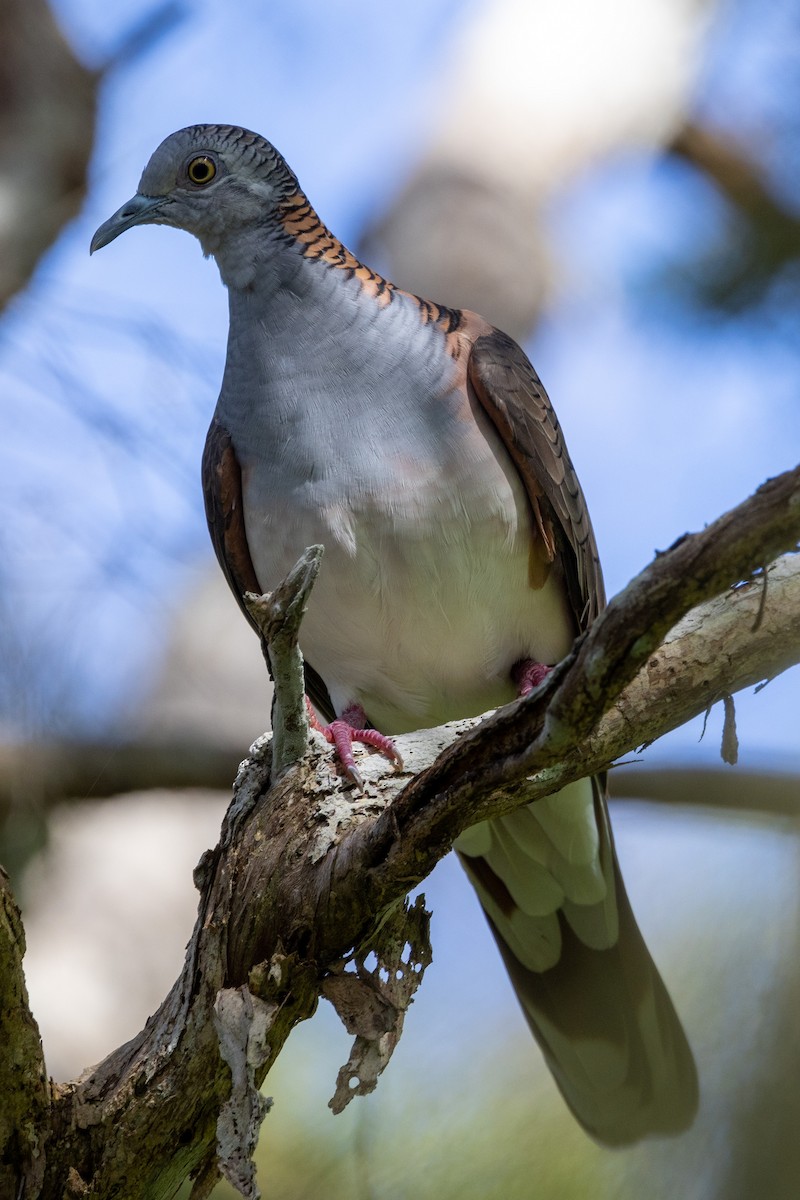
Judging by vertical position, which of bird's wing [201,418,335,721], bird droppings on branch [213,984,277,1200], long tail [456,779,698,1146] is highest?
bird's wing [201,418,335,721]

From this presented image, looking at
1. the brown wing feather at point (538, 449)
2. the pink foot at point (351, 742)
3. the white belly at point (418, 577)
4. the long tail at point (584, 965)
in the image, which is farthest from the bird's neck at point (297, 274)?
the long tail at point (584, 965)

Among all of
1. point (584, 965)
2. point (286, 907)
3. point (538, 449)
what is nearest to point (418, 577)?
point (538, 449)

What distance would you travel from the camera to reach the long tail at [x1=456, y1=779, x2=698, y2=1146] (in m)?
3.42

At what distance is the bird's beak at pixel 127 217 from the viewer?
3582 millimetres

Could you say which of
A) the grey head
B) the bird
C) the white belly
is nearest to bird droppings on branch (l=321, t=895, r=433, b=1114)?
the bird

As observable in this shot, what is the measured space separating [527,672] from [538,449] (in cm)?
64

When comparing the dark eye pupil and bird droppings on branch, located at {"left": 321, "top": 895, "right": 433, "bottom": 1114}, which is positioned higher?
the dark eye pupil

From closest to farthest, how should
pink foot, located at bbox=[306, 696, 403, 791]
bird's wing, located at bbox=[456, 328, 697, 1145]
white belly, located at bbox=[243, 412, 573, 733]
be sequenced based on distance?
pink foot, located at bbox=[306, 696, 403, 791] < white belly, located at bbox=[243, 412, 573, 733] < bird's wing, located at bbox=[456, 328, 697, 1145]

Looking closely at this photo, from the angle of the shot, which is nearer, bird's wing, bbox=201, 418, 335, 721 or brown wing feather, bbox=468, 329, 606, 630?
brown wing feather, bbox=468, 329, 606, 630

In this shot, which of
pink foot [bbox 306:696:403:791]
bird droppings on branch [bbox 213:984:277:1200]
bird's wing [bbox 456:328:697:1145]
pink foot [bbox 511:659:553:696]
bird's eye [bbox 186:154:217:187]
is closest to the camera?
bird droppings on branch [bbox 213:984:277:1200]

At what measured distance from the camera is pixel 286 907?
2430 millimetres

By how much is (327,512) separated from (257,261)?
0.81 metres

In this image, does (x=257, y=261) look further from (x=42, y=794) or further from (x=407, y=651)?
(x=42, y=794)

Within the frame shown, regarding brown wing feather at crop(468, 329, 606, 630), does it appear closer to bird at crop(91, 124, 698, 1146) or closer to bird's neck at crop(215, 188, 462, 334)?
bird at crop(91, 124, 698, 1146)
